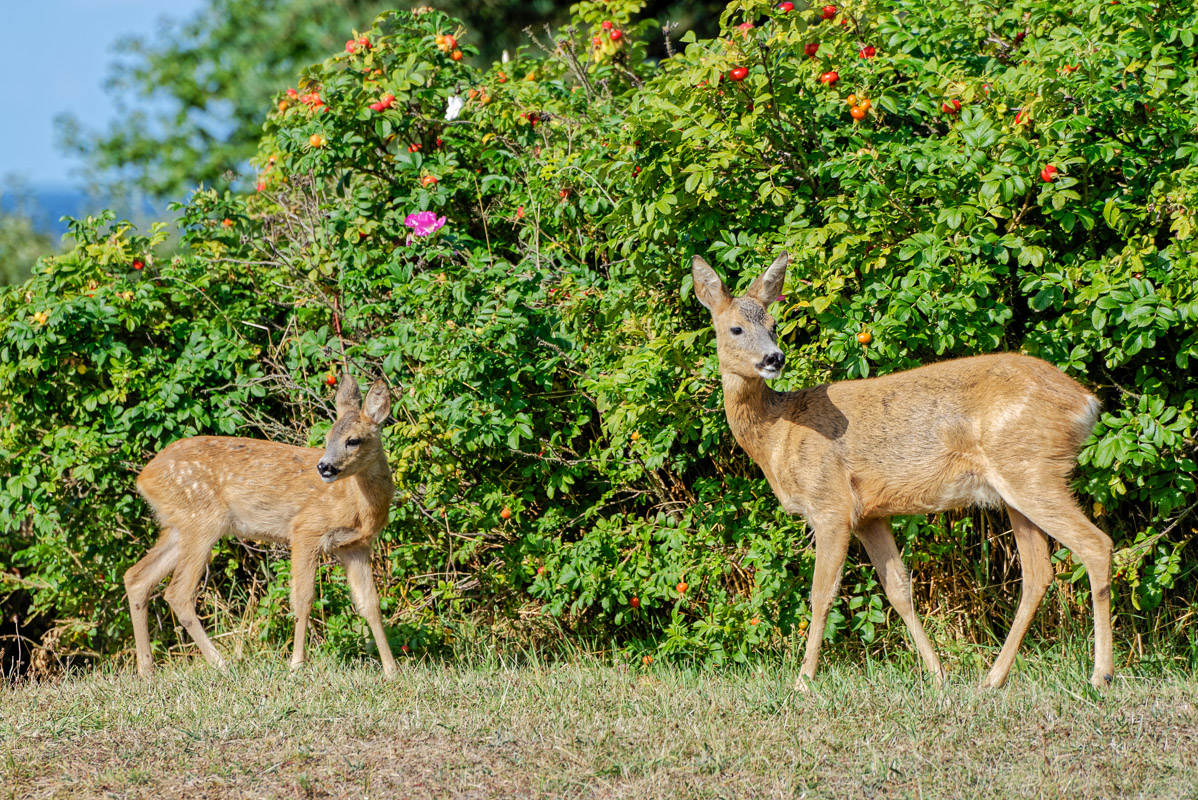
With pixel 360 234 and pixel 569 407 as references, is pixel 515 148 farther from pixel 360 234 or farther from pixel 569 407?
pixel 569 407

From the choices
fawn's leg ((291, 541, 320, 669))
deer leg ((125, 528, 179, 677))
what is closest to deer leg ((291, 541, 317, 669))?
fawn's leg ((291, 541, 320, 669))

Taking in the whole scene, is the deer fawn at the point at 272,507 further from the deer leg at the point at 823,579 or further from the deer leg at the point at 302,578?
the deer leg at the point at 823,579

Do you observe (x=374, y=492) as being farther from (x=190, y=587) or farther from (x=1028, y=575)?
(x=1028, y=575)

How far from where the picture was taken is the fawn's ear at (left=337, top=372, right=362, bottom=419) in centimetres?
709

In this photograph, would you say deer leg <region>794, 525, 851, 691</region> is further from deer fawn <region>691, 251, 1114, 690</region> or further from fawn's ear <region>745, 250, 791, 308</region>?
fawn's ear <region>745, 250, 791, 308</region>

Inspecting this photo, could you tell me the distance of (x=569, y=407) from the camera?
7480mm

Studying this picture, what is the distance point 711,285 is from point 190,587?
3686 millimetres

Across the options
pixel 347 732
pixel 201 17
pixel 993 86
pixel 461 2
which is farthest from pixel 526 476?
pixel 201 17

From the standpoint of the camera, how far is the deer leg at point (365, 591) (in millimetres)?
6957

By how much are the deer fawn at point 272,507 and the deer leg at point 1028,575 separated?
3.30 metres

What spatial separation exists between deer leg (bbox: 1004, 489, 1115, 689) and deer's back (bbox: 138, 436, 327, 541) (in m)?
4.00

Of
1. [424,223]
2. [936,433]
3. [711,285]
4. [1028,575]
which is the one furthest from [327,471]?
[1028,575]

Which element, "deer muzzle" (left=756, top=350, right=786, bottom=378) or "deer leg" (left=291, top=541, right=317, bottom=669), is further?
"deer leg" (left=291, top=541, right=317, bottom=669)

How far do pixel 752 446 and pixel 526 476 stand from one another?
170cm
